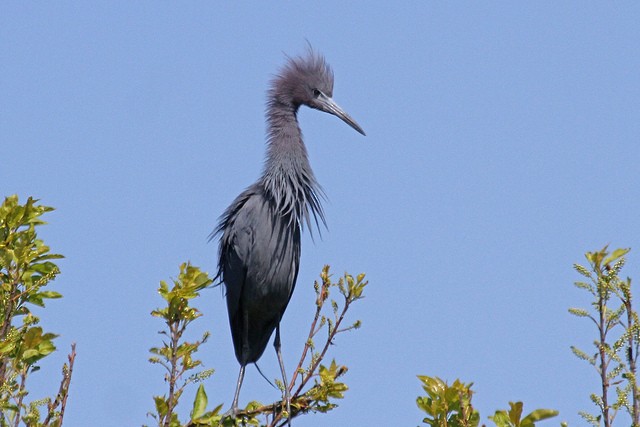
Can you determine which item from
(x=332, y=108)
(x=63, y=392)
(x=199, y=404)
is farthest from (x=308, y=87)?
(x=63, y=392)

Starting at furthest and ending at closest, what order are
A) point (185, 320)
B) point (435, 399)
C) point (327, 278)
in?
1. point (327, 278)
2. point (185, 320)
3. point (435, 399)

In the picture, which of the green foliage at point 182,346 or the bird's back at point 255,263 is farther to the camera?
the bird's back at point 255,263

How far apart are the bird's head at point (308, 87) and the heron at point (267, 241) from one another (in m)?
0.40

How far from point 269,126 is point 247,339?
2011mm

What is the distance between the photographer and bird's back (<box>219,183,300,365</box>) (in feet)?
26.0

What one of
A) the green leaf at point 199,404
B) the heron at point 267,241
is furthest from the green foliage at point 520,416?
the heron at point 267,241

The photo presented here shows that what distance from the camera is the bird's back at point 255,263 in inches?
311

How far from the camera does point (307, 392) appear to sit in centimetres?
564

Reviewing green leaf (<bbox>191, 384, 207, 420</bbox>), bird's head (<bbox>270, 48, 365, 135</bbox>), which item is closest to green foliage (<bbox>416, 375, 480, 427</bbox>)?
green leaf (<bbox>191, 384, 207, 420</bbox>)

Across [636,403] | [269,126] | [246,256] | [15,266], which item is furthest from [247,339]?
[636,403]

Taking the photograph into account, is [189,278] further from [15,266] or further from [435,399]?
[435,399]

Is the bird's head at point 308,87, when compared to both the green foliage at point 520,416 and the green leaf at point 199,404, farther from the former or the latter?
the green foliage at point 520,416

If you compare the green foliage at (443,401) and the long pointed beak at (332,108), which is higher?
the long pointed beak at (332,108)

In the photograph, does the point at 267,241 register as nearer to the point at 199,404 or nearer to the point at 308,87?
the point at 308,87
